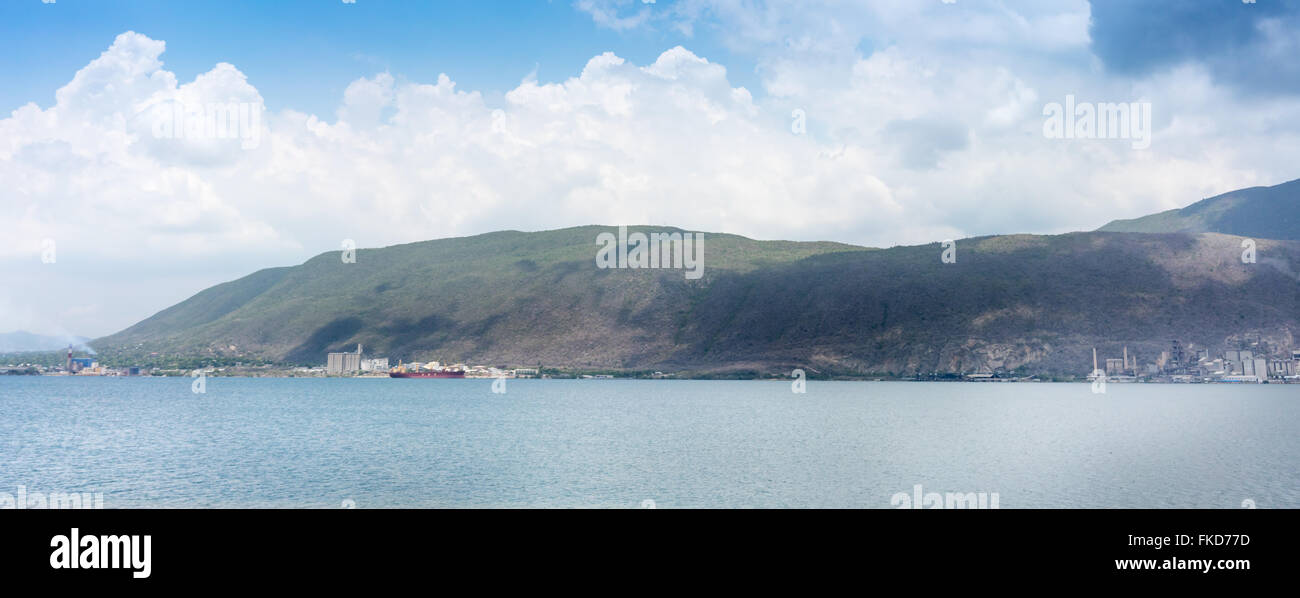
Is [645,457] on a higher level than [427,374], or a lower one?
higher

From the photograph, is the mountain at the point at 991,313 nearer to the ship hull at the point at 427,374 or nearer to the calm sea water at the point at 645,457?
the ship hull at the point at 427,374

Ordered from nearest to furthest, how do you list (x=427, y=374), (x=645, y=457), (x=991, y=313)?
1. (x=645, y=457)
2. (x=991, y=313)
3. (x=427, y=374)

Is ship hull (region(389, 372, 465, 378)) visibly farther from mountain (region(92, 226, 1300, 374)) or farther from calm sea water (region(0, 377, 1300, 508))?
calm sea water (region(0, 377, 1300, 508))

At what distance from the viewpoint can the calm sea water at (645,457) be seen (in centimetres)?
2981

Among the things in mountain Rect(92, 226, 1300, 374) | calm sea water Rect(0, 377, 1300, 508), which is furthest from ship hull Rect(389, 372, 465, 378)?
calm sea water Rect(0, 377, 1300, 508)

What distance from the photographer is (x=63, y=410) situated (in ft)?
262

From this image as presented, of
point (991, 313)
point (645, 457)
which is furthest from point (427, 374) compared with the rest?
point (645, 457)

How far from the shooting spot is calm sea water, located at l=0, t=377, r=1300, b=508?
2981 centimetres

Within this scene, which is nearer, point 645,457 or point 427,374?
point 645,457

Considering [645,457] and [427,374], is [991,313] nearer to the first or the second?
[427,374]

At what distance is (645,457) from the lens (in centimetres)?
3988
